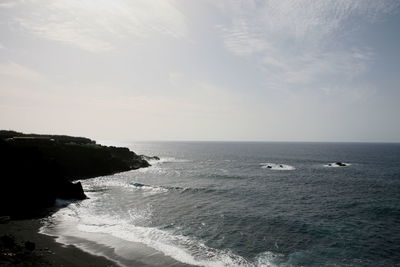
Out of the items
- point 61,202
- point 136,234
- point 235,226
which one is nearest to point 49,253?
point 136,234

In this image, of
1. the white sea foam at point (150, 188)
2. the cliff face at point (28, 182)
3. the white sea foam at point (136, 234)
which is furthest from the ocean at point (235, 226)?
the cliff face at point (28, 182)

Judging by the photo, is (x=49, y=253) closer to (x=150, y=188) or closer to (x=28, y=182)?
(x=28, y=182)

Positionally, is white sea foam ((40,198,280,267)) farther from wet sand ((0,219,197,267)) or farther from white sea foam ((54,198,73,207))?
white sea foam ((54,198,73,207))

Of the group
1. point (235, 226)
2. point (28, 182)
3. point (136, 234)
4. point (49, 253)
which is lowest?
point (136, 234)

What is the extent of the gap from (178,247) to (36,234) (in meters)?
15.1

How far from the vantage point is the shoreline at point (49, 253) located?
20.6m

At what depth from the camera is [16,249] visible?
851 inches

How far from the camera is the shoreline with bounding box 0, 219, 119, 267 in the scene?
2064 centimetres

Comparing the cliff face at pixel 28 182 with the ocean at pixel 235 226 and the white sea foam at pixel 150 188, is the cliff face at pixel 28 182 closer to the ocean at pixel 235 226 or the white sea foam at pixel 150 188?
the ocean at pixel 235 226

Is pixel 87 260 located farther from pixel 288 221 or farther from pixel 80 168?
pixel 80 168

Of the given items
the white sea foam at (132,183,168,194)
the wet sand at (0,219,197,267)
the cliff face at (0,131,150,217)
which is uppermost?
the cliff face at (0,131,150,217)

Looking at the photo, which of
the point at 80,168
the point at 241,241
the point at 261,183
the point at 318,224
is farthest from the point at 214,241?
the point at 80,168

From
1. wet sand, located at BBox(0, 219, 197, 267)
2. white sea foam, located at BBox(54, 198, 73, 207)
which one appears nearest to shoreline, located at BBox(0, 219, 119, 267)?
wet sand, located at BBox(0, 219, 197, 267)

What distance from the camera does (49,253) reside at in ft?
74.0
